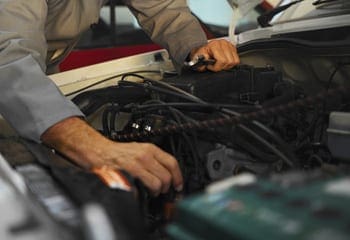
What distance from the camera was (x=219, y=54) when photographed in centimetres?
130

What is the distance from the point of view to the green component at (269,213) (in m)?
0.41

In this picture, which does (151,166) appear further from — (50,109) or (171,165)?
(50,109)

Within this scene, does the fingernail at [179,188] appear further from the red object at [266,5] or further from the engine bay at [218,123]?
the red object at [266,5]

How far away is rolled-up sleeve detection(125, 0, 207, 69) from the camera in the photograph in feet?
4.90

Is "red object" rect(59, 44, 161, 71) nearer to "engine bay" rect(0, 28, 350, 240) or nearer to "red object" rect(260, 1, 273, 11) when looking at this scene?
"red object" rect(260, 1, 273, 11)

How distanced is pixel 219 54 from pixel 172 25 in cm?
36

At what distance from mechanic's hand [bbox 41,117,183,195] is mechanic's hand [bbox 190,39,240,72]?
0.46m

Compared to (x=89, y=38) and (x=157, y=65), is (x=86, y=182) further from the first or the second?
(x=89, y=38)

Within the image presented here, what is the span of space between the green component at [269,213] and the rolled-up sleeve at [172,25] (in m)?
1.00

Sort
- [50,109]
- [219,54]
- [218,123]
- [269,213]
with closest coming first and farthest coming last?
1. [269,213]
2. [218,123]
3. [50,109]
4. [219,54]

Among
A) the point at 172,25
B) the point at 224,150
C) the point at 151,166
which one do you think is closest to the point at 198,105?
the point at 224,150

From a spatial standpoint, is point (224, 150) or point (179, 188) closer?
point (179, 188)

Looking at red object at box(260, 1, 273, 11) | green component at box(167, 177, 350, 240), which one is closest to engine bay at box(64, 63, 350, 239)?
green component at box(167, 177, 350, 240)

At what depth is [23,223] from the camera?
51 cm
